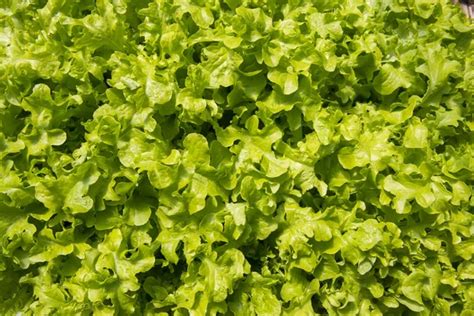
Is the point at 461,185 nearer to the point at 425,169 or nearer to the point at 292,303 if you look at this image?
the point at 425,169

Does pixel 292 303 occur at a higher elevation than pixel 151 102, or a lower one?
lower

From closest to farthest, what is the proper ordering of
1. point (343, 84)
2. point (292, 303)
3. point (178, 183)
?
point (178, 183)
point (292, 303)
point (343, 84)

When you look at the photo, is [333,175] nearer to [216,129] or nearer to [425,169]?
[425,169]

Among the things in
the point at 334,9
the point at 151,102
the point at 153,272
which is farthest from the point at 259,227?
the point at 334,9

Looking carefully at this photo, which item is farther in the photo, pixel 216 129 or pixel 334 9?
pixel 334 9

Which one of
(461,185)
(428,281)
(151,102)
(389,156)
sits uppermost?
(151,102)

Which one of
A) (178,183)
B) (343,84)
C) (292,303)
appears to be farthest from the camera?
(343,84)
